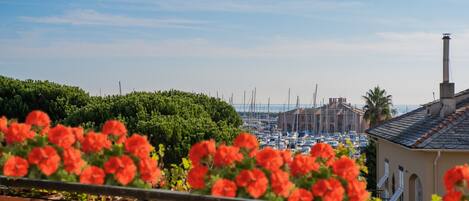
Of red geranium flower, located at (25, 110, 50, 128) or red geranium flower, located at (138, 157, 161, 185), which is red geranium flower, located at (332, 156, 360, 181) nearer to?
red geranium flower, located at (138, 157, 161, 185)

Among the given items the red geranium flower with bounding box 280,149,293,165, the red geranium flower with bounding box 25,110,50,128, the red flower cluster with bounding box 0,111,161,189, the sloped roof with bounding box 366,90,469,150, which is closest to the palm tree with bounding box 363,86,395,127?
the sloped roof with bounding box 366,90,469,150

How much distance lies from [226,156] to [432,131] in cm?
1718

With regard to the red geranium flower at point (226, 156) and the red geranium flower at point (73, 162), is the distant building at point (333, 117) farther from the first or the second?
the red geranium flower at point (226, 156)

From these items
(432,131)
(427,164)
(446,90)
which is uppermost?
(446,90)

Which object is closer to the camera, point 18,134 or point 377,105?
point 18,134

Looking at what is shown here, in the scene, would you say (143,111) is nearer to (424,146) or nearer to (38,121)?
(38,121)

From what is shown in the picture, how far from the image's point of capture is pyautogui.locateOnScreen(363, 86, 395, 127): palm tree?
56.1 metres

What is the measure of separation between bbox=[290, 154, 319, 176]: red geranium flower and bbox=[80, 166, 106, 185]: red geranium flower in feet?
4.84

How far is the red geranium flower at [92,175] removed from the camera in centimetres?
431

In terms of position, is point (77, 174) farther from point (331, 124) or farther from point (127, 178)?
point (331, 124)

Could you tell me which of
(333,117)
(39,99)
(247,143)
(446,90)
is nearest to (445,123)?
(446,90)

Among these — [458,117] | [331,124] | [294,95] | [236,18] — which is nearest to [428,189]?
[458,117]

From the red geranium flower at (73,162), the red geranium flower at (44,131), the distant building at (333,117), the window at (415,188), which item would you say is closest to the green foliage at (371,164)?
the window at (415,188)

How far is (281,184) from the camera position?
3877 mm
